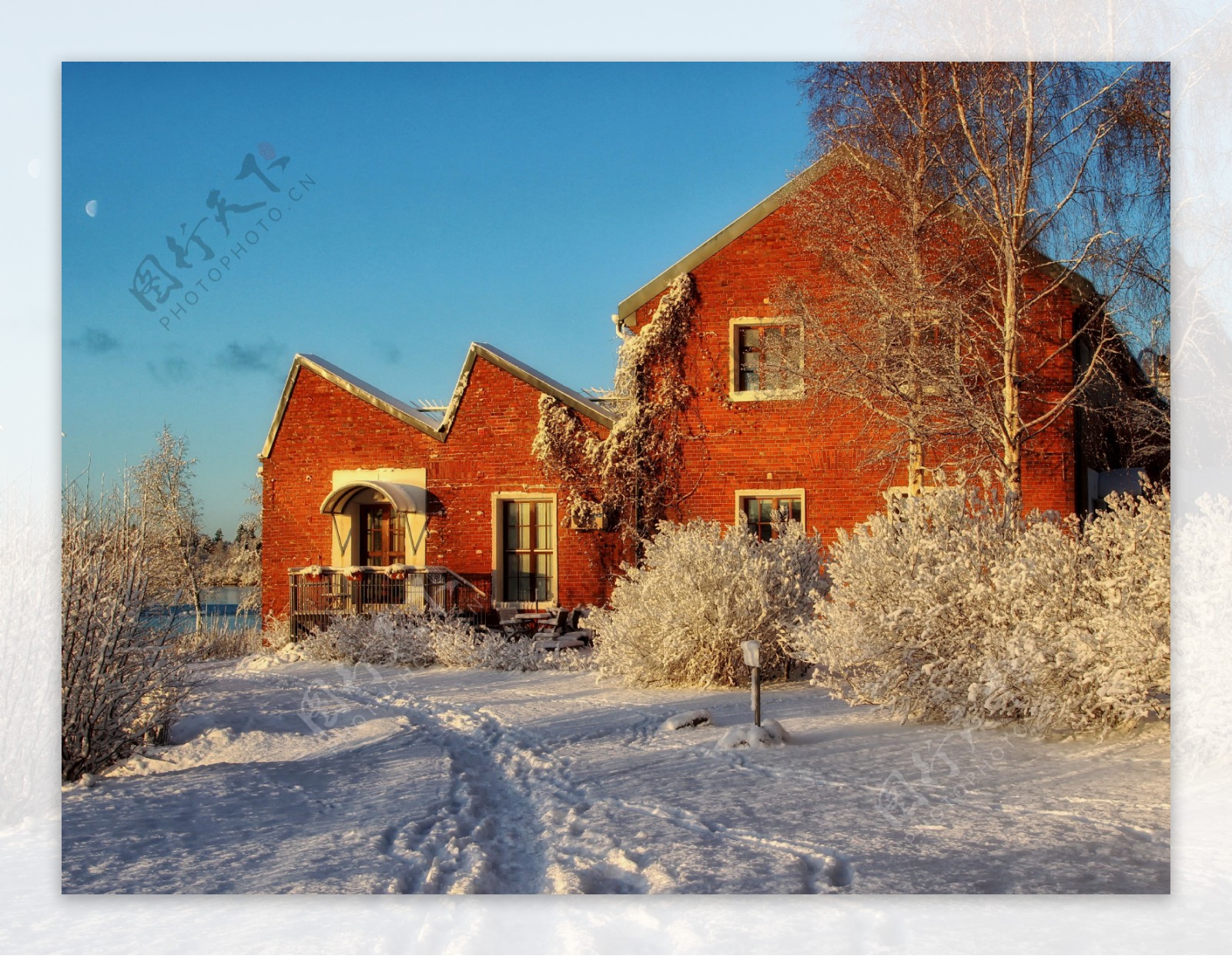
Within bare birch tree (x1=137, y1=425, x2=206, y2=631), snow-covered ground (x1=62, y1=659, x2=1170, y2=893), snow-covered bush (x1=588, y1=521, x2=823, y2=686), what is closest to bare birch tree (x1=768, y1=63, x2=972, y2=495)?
snow-covered bush (x1=588, y1=521, x2=823, y2=686)

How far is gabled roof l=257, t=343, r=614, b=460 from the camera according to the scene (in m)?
15.6

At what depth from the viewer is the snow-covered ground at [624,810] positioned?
4.75 meters

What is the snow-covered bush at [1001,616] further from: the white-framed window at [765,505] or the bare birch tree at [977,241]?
the white-framed window at [765,505]

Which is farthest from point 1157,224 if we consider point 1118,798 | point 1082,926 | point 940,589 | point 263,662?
point 263,662

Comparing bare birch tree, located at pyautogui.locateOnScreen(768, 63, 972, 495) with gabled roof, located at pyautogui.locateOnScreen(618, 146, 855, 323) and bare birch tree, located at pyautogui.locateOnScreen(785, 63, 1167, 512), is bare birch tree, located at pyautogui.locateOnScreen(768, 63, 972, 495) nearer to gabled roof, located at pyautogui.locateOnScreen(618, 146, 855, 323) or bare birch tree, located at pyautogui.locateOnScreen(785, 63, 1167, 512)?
bare birch tree, located at pyautogui.locateOnScreen(785, 63, 1167, 512)

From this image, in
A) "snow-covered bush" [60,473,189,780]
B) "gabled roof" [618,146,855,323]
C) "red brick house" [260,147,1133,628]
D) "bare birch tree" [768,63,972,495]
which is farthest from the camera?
"gabled roof" [618,146,855,323]

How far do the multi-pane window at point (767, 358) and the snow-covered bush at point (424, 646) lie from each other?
4.15 metres

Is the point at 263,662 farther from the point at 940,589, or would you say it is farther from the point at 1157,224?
the point at 1157,224

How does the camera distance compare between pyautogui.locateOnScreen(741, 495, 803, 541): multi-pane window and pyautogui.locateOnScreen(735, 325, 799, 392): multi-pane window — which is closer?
pyautogui.locateOnScreen(735, 325, 799, 392): multi-pane window

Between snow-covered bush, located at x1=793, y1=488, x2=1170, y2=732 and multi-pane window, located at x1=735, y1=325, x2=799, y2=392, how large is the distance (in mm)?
4732

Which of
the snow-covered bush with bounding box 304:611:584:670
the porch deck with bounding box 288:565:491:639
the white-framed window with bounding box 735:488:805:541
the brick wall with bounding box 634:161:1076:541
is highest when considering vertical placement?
the brick wall with bounding box 634:161:1076:541

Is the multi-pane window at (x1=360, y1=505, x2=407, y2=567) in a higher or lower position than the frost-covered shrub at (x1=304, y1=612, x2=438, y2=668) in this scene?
higher

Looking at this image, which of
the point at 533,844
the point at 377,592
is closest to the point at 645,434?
the point at 377,592

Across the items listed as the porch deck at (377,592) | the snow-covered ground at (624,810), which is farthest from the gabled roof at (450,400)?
the snow-covered ground at (624,810)
